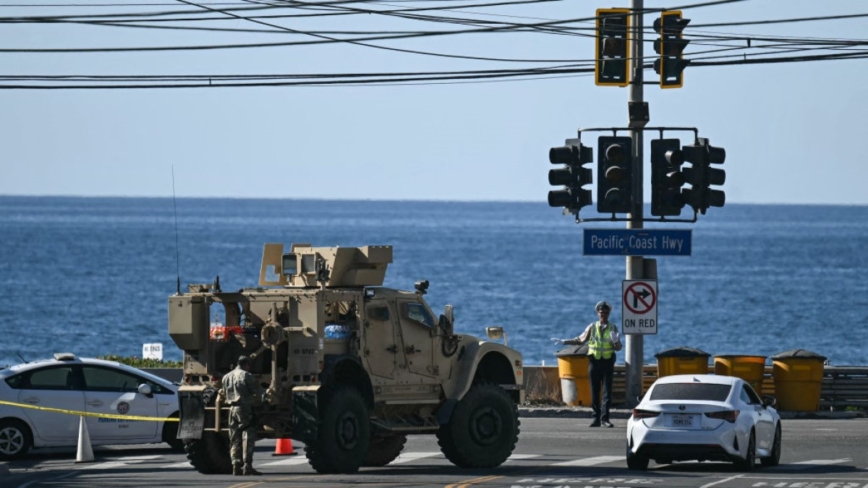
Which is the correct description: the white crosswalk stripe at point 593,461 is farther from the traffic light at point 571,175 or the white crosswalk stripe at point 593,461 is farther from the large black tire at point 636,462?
the traffic light at point 571,175

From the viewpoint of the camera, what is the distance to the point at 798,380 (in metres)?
30.3

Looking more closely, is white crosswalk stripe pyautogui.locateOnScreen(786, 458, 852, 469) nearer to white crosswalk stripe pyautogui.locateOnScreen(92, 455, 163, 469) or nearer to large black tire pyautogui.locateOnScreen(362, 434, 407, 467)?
large black tire pyautogui.locateOnScreen(362, 434, 407, 467)

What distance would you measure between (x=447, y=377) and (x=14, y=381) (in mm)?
6196

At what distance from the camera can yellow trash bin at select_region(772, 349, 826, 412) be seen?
30.2 meters

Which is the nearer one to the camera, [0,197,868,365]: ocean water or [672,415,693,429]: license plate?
[672,415,693,429]: license plate

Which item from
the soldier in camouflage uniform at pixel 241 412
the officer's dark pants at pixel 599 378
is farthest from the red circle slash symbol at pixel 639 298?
the soldier in camouflage uniform at pixel 241 412

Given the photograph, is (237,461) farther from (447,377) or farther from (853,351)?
(853,351)

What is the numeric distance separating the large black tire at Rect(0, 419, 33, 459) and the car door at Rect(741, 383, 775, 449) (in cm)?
968

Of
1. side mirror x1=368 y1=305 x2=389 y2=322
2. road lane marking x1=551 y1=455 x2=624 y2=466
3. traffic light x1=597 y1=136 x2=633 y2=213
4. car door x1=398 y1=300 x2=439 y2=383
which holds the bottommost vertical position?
road lane marking x1=551 y1=455 x2=624 y2=466

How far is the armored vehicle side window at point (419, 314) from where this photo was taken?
21375mm

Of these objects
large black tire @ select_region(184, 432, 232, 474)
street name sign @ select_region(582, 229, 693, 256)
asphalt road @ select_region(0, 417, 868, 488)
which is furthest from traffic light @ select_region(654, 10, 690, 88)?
large black tire @ select_region(184, 432, 232, 474)

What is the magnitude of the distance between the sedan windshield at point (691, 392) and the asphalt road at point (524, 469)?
91 cm

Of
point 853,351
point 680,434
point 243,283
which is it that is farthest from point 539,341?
point 680,434

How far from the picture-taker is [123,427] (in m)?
23.9
